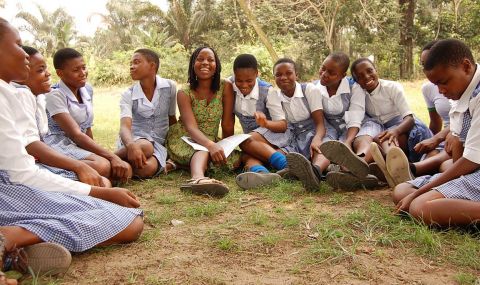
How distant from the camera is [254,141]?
3.48m

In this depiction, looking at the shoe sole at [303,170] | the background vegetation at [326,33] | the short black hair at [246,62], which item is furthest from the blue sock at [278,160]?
the background vegetation at [326,33]

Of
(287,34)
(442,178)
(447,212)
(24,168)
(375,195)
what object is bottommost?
(375,195)

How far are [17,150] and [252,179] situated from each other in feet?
5.39

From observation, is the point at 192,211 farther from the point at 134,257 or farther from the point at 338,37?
the point at 338,37

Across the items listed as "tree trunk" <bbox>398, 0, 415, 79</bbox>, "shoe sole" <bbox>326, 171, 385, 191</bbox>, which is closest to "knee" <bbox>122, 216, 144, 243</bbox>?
"shoe sole" <bbox>326, 171, 385, 191</bbox>

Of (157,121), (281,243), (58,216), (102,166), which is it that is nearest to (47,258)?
(58,216)

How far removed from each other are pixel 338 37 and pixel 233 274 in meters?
13.7

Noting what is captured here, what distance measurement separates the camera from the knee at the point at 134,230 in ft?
6.68

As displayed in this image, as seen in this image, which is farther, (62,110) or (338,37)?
(338,37)

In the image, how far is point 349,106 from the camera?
3.60m

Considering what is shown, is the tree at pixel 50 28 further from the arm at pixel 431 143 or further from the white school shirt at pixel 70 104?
the arm at pixel 431 143

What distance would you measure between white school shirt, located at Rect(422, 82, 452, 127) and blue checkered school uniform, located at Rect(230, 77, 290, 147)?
117cm

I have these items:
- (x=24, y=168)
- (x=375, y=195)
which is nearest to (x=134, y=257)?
(x=24, y=168)

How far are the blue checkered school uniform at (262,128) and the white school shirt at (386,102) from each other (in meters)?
0.73
